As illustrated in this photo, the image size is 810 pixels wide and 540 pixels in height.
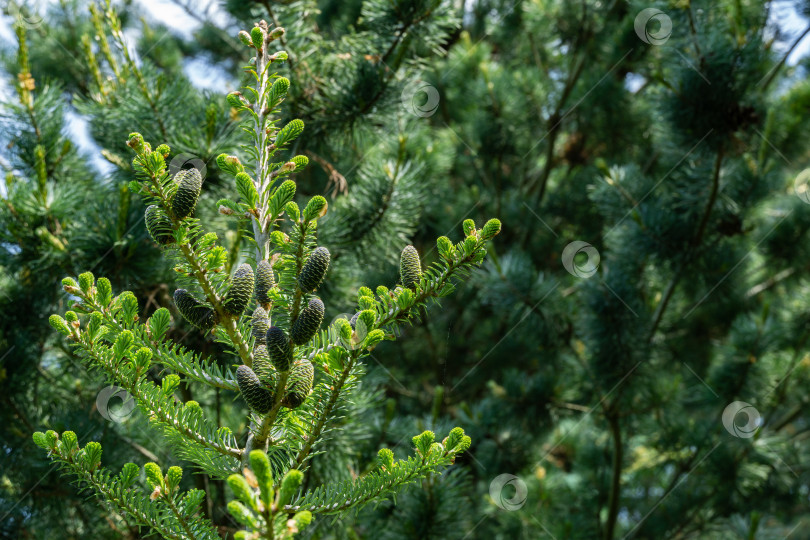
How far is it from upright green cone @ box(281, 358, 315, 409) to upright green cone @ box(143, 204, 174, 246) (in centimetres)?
27

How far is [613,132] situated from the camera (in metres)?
3.52

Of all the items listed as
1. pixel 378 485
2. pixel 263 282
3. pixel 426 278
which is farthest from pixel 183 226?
pixel 378 485

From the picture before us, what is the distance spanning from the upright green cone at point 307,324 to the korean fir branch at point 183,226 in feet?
0.49

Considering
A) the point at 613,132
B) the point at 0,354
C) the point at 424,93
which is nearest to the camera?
the point at 0,354

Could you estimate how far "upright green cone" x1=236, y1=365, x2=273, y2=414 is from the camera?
949 mm

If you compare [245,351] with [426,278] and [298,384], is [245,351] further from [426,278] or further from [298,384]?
[426,278]

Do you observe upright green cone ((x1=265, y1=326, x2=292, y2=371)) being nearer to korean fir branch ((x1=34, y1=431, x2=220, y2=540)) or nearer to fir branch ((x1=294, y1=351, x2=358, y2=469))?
fir branch ((x1=294, y1=351, x2=358, y2=469))

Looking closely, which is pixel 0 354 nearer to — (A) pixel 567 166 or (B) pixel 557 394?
(B) pixel 557 394

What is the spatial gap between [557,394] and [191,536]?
2112mm

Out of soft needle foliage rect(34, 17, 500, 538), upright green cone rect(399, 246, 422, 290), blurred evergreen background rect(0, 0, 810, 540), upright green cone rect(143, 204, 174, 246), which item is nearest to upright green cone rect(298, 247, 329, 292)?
soft needle foliage rect(34, 17, 500, 538)

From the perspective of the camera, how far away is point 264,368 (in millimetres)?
994

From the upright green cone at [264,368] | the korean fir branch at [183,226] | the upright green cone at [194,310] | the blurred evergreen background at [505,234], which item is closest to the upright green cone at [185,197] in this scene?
the korean fir branch at [183,226]

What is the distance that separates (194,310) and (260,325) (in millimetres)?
104

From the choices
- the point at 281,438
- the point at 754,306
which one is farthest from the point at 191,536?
the point at 754,306
